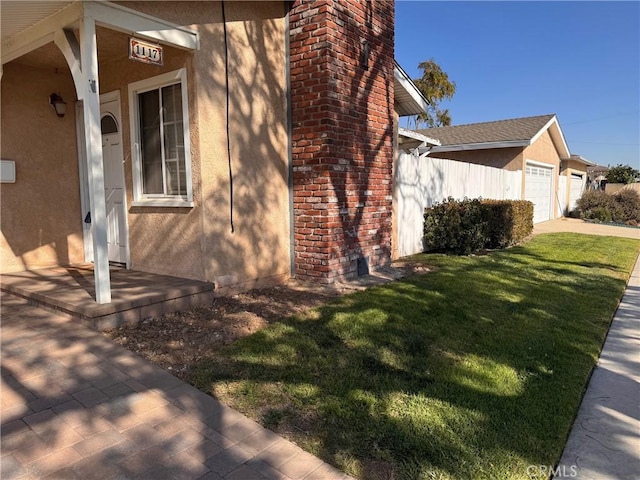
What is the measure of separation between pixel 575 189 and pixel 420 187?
21.0 meters

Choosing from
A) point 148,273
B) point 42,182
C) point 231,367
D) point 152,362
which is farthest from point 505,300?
point 42,182

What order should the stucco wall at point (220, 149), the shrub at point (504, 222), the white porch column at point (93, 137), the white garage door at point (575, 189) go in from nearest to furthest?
the white porch column at point (93, 137), the stucco wall at point (220, 149), the shrub at point (504, 222), the white garage door at point (575, 189)

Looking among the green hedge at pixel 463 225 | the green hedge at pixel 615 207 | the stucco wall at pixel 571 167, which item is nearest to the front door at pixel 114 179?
the green hedge at pixel 463 225

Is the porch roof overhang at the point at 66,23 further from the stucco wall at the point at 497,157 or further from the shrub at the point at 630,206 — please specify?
the shrub at the point at 630,206

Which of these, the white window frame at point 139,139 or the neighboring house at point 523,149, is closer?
the white window frame at point 139,139

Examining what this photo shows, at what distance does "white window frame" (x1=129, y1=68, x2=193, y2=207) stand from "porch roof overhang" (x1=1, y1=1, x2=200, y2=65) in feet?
1.64

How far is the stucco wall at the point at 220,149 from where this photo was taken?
555cm

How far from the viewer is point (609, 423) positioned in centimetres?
312

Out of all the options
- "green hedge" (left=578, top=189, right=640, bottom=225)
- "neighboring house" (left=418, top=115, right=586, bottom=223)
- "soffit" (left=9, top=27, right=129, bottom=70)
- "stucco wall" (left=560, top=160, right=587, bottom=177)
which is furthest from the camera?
"stucco wall" (left=560, top=160, right=587, bottom=177)

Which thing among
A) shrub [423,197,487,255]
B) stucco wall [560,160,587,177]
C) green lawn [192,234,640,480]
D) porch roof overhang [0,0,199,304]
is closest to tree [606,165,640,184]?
stucco wall [560,160,587,177]

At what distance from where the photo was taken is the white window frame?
5598mm

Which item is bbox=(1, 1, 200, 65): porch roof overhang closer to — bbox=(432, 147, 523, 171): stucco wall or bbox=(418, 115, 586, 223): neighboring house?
bbox=(418, 115, 586, 223): neighboring house

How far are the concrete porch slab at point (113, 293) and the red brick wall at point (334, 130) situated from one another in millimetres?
1880

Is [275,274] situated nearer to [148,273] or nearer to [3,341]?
[148,273]
